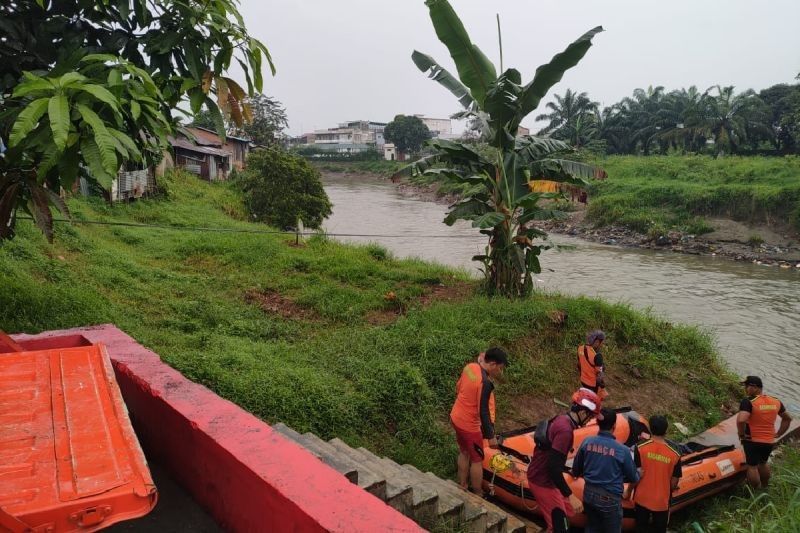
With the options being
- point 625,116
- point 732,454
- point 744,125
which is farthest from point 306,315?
point 625,116

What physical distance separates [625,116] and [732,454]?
145 feet

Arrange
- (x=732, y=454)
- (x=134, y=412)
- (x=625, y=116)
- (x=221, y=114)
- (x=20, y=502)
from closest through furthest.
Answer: (x=20, y=502) < (x=134, y=412) < (x=221, y=114) < (x=732, y=454) < (x=625, y=116)

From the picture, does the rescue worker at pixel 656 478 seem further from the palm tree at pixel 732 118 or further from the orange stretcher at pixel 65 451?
the palm tree at pixel 732 118

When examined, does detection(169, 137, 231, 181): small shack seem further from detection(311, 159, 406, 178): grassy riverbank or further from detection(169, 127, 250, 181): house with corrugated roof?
detection(311, 159, 406, 178): grassy riverbank

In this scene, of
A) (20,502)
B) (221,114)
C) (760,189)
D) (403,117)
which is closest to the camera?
(20,502)

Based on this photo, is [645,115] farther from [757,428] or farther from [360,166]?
[757,428]

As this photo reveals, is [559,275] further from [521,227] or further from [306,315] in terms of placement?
[306,315]

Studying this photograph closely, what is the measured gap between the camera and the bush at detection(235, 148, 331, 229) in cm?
1839

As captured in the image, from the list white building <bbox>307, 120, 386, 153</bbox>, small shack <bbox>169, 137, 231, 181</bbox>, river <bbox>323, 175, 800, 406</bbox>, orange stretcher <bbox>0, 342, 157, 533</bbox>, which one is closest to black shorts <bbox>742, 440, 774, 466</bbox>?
river <bbox>323, 175, 800, 406</bbox>

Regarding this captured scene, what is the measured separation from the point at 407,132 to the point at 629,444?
192 feet

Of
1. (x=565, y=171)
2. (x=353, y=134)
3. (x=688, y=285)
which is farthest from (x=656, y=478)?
(x=353, y=134)

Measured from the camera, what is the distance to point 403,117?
62.5 metres

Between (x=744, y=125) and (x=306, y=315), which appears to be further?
(x=744, y=125)

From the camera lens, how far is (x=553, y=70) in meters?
7.98
